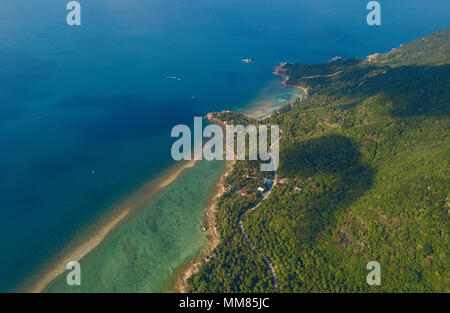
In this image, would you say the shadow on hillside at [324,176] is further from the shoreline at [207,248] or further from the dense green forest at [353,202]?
the shoreline at [207,248]

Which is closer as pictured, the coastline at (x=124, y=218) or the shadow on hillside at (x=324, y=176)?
the coastline at (x=124, y=218)

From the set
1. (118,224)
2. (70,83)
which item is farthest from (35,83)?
(118,224)

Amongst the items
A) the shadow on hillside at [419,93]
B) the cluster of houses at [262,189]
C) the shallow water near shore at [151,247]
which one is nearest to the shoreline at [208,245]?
the shallow water near shore at [151,247]

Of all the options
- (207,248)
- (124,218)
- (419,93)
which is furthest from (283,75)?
(124,218)

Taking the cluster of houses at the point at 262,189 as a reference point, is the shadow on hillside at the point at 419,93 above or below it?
above

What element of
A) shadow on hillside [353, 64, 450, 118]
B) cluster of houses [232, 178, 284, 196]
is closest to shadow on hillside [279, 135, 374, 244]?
cluster of houses [232, 178, 284, 196]

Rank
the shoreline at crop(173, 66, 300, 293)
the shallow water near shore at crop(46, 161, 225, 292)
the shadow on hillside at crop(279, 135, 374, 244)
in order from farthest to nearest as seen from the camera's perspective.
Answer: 1. the shadow on hillside at crop(279, 135, 374, 244)
2. the shallow water near shore at crop(46, 161, 225, 292)
3. the shoreline at crop(173, 66, 300, 293)

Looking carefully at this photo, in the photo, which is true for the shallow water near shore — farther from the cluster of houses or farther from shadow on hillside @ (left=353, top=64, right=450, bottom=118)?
shadow on hillside @ (left=353, top=64, right=450, bottom=118)
